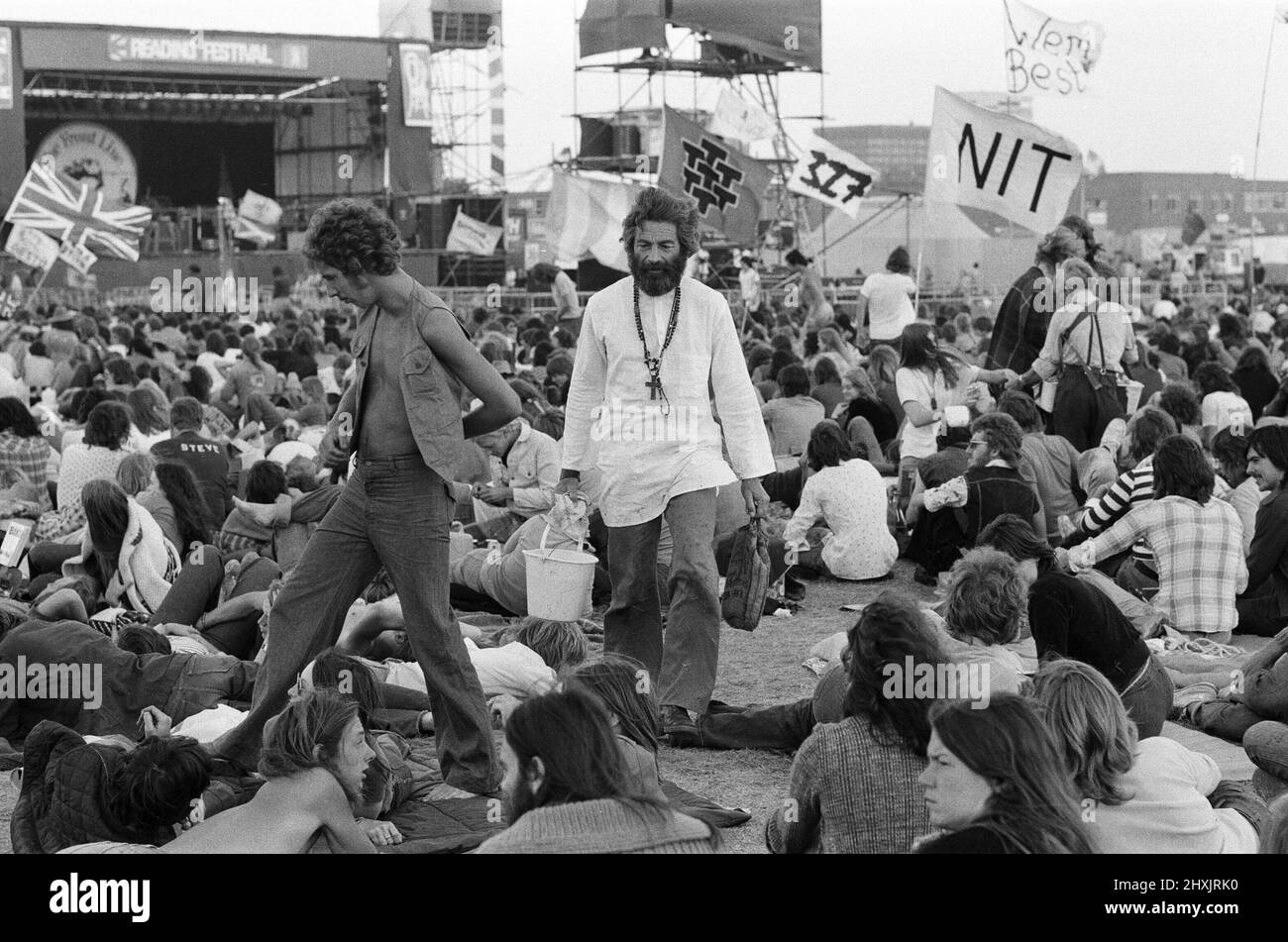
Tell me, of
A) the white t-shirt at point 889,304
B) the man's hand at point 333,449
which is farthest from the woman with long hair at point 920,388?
the man's hand at point 333,449

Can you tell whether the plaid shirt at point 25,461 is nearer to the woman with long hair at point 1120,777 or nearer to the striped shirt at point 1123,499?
the striped shirt at point 1123,499

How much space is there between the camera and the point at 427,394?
14.3ft

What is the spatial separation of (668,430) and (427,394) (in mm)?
903

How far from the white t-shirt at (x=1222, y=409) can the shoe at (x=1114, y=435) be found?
97cm

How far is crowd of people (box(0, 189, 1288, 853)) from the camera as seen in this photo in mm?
3365

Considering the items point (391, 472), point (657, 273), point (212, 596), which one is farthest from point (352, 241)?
point (212, 596)

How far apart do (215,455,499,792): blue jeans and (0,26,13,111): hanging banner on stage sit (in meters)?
29.8

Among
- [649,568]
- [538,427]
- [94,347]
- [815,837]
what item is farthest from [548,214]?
[815,837]

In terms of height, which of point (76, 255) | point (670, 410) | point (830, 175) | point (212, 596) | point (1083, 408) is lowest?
point (212, 596)

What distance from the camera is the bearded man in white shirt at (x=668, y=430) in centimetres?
498

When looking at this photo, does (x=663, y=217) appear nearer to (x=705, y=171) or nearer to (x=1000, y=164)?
(x=1000, y=164)

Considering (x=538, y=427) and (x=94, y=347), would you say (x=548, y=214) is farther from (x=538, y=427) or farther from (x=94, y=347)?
(x=538, y=427)

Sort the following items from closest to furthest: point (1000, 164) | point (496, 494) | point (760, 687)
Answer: point (760, 687)
point (496, 494)
point (1000, 164)
